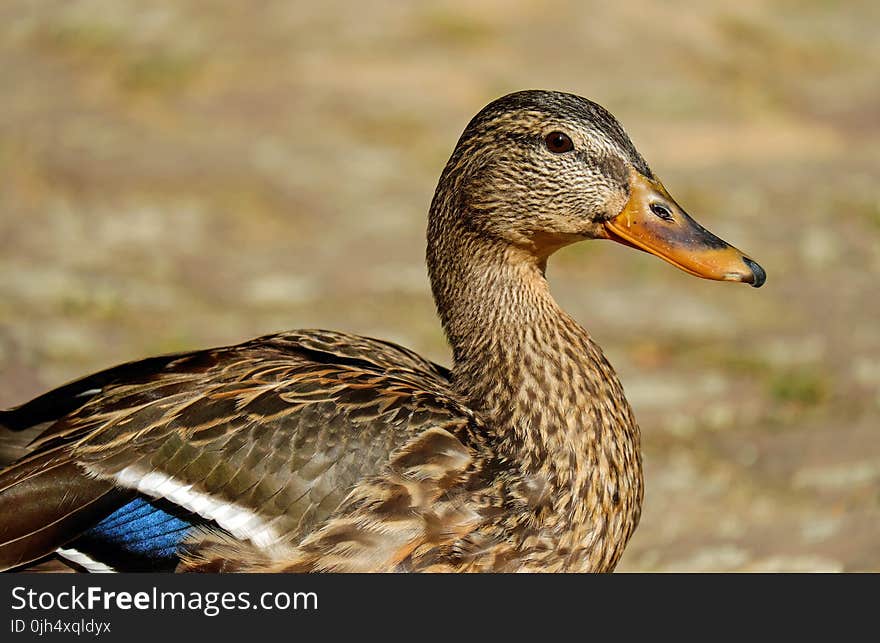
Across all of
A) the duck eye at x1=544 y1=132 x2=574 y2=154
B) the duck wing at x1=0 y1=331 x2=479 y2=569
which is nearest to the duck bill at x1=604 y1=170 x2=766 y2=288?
the duck eye at x1=544 y1=132 x2=574 y2=154

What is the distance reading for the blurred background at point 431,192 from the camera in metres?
6.73

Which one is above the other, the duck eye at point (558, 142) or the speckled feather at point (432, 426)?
the duck eye at point (558, 142)

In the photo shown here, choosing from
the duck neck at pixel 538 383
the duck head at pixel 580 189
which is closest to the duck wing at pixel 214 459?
the duck neck at pixel 538 383

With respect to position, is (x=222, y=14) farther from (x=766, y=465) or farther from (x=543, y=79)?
(x=766, y=465)

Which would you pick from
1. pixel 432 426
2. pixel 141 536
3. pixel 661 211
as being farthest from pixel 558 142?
pixel 141 536

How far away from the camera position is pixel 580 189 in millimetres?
4246

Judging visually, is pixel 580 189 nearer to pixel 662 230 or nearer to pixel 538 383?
pixel 662 230

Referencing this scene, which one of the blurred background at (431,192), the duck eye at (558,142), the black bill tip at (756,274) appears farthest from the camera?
the blurred background at (431,192)

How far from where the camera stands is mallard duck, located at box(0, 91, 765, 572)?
3902 millimetres

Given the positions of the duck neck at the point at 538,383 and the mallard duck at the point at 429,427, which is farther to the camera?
the duck neck at the point at 538,383

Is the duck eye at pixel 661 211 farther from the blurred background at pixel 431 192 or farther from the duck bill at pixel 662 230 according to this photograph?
the blurred background at pixel 431 192

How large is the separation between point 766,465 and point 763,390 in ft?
2.89

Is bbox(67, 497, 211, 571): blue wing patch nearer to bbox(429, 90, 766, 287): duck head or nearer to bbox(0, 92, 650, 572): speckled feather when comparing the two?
bbox(0, 92, 650, 572): speckled feather

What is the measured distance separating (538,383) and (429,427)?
17.7 inches
